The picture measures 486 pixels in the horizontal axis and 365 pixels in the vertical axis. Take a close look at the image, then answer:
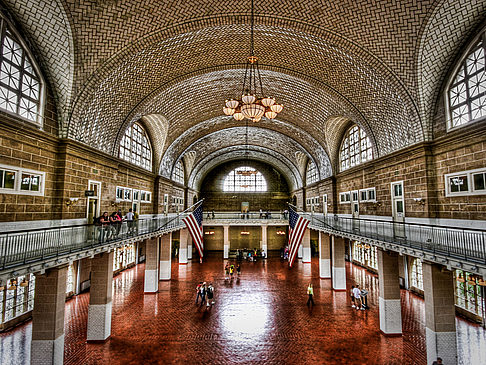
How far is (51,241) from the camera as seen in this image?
26.5 ft

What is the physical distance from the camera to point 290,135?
24.9 metres

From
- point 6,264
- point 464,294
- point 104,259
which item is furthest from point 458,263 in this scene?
point 104,259

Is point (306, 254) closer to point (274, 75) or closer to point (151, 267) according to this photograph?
point (151, 267)

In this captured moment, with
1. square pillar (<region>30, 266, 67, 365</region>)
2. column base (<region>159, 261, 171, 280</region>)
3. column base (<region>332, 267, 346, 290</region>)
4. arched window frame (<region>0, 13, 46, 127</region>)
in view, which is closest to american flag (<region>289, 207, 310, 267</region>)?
column base (<region>332, 267, 346, 290</region>)

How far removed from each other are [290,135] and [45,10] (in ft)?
62.9

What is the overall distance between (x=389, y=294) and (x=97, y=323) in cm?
1210

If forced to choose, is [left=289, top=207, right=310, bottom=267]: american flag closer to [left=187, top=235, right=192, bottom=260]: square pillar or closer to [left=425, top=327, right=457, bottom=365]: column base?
[left=425, top=327, right=457, bottom=365]: column base

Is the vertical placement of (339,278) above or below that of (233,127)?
below

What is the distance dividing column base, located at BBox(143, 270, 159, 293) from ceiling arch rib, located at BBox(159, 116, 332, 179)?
786 cm

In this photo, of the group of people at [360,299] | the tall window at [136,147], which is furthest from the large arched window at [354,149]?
the tall window at [136,147]

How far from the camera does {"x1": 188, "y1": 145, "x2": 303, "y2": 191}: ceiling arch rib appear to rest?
3356 centimetres

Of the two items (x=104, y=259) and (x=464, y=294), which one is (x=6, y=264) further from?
(x=464, y=294)

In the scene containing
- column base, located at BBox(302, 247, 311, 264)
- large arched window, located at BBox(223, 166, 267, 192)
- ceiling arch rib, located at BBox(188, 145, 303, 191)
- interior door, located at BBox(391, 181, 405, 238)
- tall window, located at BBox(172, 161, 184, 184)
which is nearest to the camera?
interior door, located at BBox(391, 181, 405, 238)

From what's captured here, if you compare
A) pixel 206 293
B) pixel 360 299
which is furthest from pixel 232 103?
pixel 360 299
